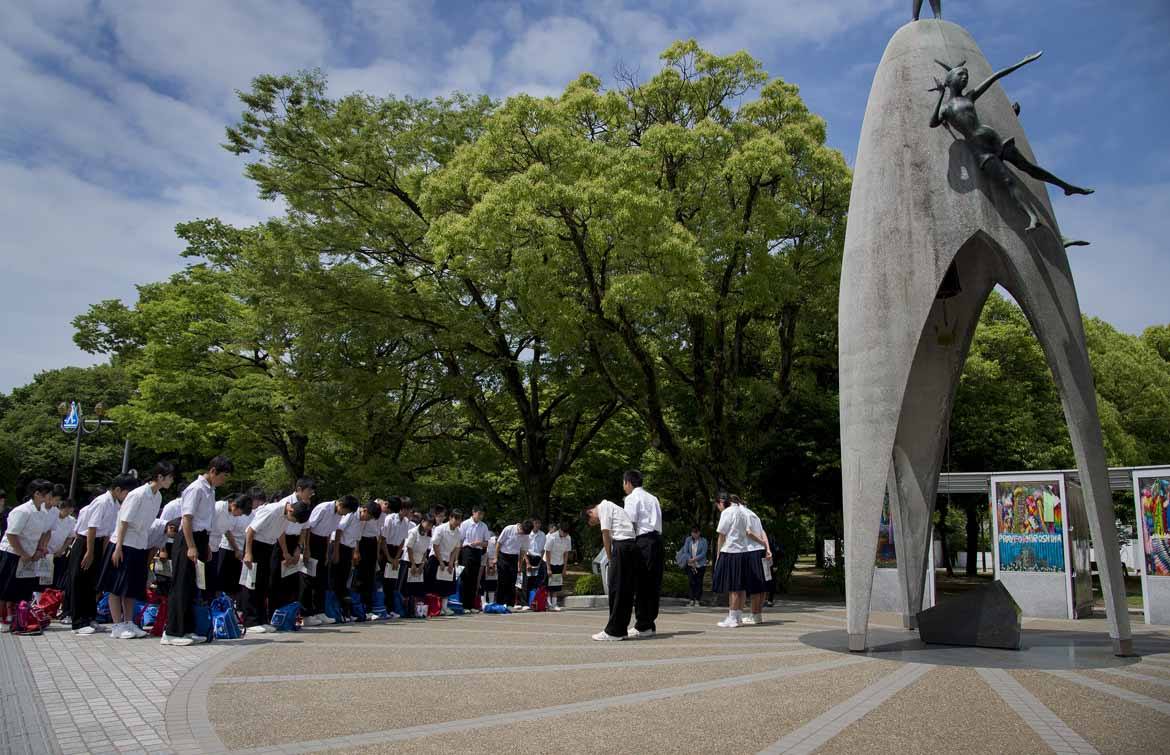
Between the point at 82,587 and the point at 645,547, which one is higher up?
the point at 645,547

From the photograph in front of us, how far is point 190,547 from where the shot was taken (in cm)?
916

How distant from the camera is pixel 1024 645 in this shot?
392 inches

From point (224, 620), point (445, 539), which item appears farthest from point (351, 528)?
point (224, 620)

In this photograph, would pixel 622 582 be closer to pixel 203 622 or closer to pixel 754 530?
pixel 754 530

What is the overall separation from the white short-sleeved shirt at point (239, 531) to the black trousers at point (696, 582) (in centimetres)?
973

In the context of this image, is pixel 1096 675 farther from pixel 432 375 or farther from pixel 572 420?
pixel 432 375

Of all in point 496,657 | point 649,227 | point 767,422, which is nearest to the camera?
point 496,657

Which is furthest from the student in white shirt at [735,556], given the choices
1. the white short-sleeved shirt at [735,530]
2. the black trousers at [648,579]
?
the black trousers at [648,579]

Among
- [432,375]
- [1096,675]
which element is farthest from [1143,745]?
[432,375]

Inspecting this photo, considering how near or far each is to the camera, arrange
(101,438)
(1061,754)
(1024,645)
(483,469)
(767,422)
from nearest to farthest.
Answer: (1061,754), (1024,645), (767,422), (483,469), (101,438)

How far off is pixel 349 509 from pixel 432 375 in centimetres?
1351

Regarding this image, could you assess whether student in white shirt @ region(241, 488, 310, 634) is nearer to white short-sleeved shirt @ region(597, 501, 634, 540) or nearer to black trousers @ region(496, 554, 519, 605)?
white short-sleeved shirt @ region(597, 501, 634, 540)

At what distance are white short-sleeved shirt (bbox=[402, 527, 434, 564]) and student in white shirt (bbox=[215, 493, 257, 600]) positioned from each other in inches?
121

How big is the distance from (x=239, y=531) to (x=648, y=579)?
5.53 metres
